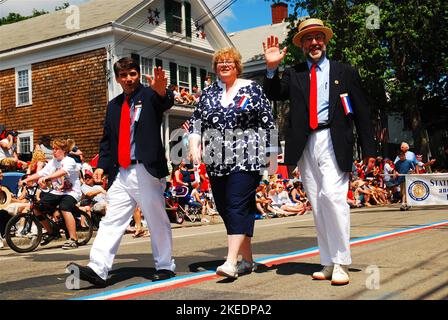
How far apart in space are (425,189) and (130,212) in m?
13.9

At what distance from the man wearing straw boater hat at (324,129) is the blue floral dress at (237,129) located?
0.19m

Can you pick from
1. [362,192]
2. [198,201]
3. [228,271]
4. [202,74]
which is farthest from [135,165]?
[202,74]

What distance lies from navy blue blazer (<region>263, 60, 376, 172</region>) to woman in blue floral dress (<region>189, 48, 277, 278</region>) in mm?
228

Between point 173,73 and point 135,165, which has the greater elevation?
point 173,73

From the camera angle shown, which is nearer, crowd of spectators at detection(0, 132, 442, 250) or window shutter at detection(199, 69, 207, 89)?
crowd of spectators at detection(0, 132, 442, 250)

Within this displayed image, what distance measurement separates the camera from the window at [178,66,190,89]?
94.1 feet

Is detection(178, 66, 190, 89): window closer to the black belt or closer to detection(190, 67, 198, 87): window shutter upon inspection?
detection(190, 67, 198, 87): window shutter

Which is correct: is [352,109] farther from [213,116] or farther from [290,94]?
[213,116]

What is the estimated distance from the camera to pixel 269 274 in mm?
5320

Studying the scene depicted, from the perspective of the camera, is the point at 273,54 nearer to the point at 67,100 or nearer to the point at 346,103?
the point at 346,103

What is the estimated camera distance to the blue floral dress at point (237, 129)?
523cm

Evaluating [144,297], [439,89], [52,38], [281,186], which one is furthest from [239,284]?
[439,89]

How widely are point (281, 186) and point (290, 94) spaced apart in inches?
587

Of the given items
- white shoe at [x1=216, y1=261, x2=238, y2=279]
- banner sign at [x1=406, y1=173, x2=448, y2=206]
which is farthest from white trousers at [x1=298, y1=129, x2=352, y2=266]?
banner sign at [x1=406, y1=173, x2=448, y2=206]
